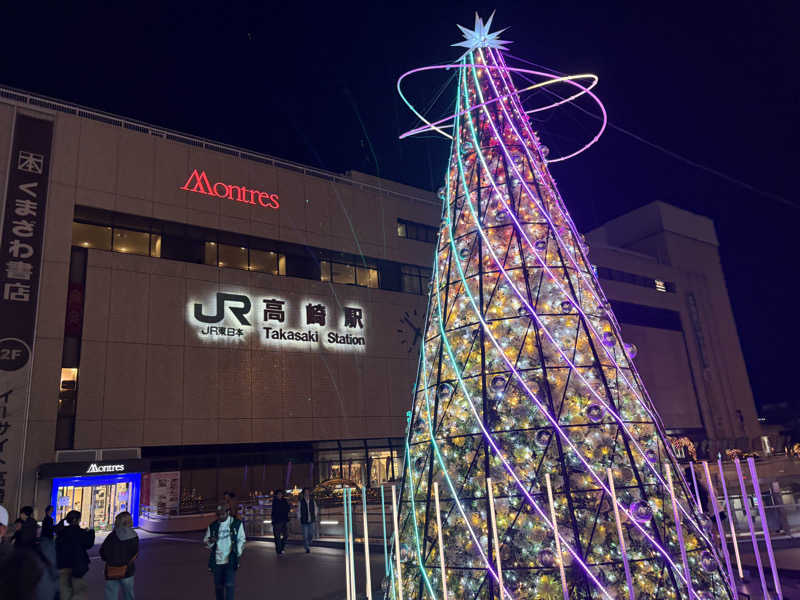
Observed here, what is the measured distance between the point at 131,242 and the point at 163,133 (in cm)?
605

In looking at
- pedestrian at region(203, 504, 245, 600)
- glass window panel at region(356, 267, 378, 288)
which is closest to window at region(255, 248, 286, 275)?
glass window panel at region(356, 267, 378, 288)

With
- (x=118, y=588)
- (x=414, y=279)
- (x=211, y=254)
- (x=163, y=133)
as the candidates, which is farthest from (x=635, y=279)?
(x=118, y=588)

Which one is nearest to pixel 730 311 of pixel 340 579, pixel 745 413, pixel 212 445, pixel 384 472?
pixel 745 413

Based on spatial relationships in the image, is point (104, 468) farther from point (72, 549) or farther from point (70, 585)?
point (72, 549)

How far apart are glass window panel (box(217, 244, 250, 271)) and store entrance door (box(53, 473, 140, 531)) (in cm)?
1034

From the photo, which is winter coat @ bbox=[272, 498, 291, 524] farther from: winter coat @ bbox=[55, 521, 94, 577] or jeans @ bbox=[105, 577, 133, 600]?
jeans @ bbox=[105, 577, 133, 600]

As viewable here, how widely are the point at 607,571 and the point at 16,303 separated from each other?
77.0 ft

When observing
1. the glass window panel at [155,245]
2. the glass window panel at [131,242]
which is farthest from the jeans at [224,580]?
the glass window panel at [155,245]

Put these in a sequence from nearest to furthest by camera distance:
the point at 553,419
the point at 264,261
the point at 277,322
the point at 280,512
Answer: the point at 553,419 → the point at 280,512 → the point at 277,322 → the point at 264,261

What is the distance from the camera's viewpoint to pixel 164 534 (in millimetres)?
21734

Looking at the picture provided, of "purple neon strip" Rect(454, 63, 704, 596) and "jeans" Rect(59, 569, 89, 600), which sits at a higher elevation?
"purple neon strip" Rect(454, 63, 704, 596)

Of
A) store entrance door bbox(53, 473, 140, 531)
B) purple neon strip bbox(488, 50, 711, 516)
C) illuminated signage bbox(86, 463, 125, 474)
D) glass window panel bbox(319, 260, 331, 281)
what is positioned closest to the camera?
purple neon strip bbox(488, 50, 711, 516)

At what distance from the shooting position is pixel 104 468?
2191 centimetres

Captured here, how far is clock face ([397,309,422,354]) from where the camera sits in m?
32.3
